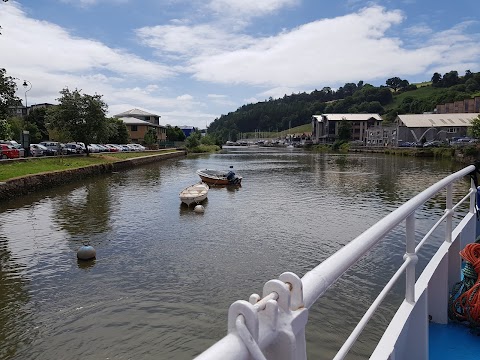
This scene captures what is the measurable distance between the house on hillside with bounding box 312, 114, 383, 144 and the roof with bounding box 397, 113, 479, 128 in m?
18.3

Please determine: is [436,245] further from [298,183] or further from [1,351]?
[298,183]

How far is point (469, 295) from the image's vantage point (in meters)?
3.71

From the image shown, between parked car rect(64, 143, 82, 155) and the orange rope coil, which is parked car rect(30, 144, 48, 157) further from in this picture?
the orange rope coil

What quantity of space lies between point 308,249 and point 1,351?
361 inches

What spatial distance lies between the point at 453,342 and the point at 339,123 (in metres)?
123

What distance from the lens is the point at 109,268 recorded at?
11555 mm

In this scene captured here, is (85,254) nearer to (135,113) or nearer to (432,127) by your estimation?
(432,127)

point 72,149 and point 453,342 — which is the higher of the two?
point 72,149

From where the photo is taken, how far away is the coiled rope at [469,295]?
3.63m

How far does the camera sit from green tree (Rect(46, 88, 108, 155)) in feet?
143

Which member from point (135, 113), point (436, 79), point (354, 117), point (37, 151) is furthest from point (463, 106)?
point (37, 151)

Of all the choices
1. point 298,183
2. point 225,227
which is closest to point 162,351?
point 225,227

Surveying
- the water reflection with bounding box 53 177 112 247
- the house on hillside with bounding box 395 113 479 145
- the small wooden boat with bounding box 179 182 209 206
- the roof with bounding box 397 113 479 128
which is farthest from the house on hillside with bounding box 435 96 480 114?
the water reflection with bounding box 53 177 112 247

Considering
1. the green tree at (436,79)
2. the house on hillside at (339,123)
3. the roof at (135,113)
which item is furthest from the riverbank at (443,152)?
the green tree at (436,79)
